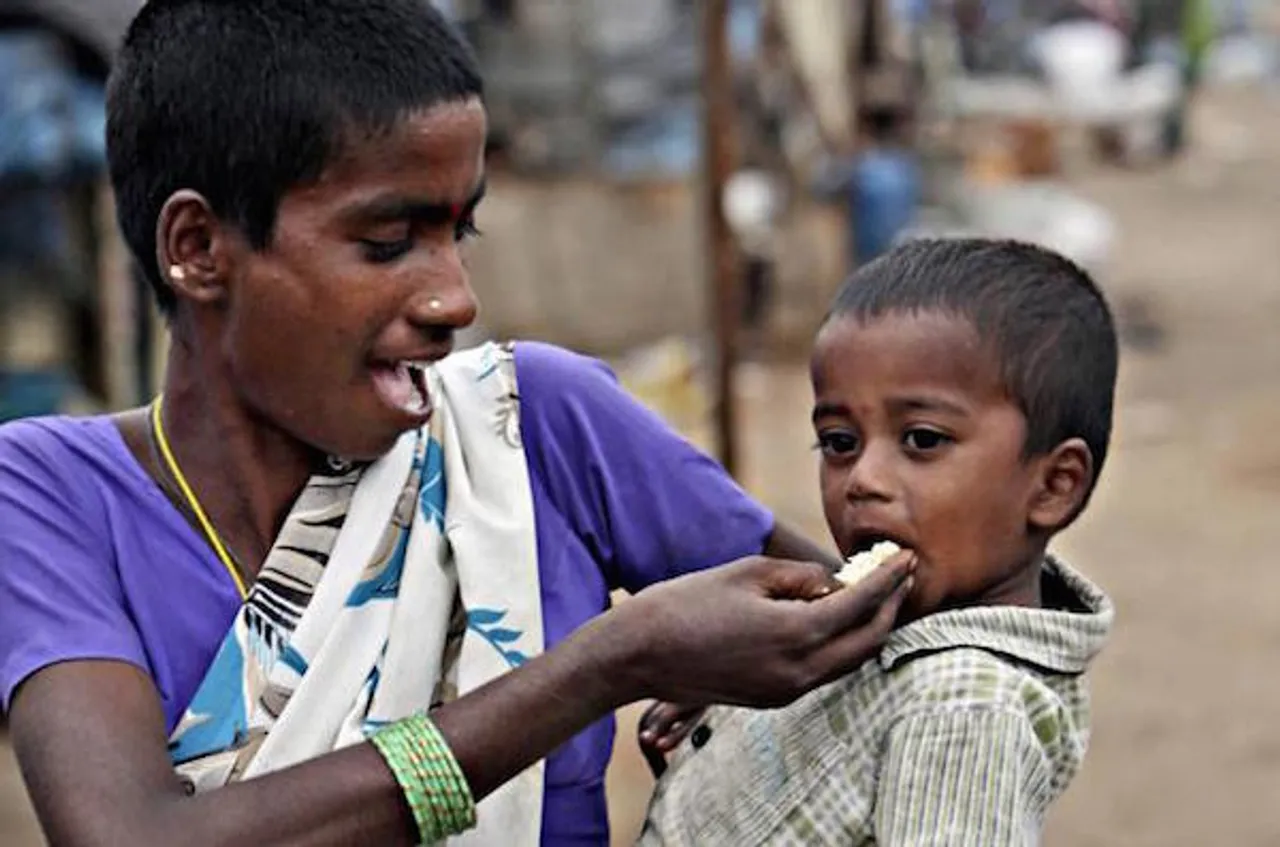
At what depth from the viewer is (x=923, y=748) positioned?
1.98 metres

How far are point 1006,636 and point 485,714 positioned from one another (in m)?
0.48

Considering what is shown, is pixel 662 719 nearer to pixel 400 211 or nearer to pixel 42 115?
pixel 400 211

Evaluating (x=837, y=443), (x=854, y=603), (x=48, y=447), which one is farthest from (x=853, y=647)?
(x=48, y=447)

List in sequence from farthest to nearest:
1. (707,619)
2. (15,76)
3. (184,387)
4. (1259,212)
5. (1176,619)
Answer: (1259,212) < (1176,619) < (15,76) < (184,387) < (707,619)

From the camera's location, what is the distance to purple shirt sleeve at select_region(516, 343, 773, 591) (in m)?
2.29

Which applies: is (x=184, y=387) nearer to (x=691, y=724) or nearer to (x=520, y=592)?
(x=520, y=592)

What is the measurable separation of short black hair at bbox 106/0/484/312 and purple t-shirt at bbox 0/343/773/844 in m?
0.27

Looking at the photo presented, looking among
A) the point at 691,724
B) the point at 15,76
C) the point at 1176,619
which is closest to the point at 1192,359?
the point at 1176,619

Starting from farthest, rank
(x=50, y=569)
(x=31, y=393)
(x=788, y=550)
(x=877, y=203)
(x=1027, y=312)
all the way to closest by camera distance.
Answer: (x=877, y=203) < (x=31, y=393) < (x=788, y=550) < (x=1027, y=312) < (x=50, y=569)

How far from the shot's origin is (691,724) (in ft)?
7.77

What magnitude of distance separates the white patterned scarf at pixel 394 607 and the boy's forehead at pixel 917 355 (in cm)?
34

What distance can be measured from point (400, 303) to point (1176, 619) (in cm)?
638

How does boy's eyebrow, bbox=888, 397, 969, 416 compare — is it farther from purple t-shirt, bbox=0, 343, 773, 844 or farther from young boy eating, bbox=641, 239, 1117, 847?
purple t-shirt, bbox=0, 343, 773, 844

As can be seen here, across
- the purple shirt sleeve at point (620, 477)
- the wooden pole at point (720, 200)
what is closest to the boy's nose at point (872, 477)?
the purple shirt sleeve at point (620, 477)
